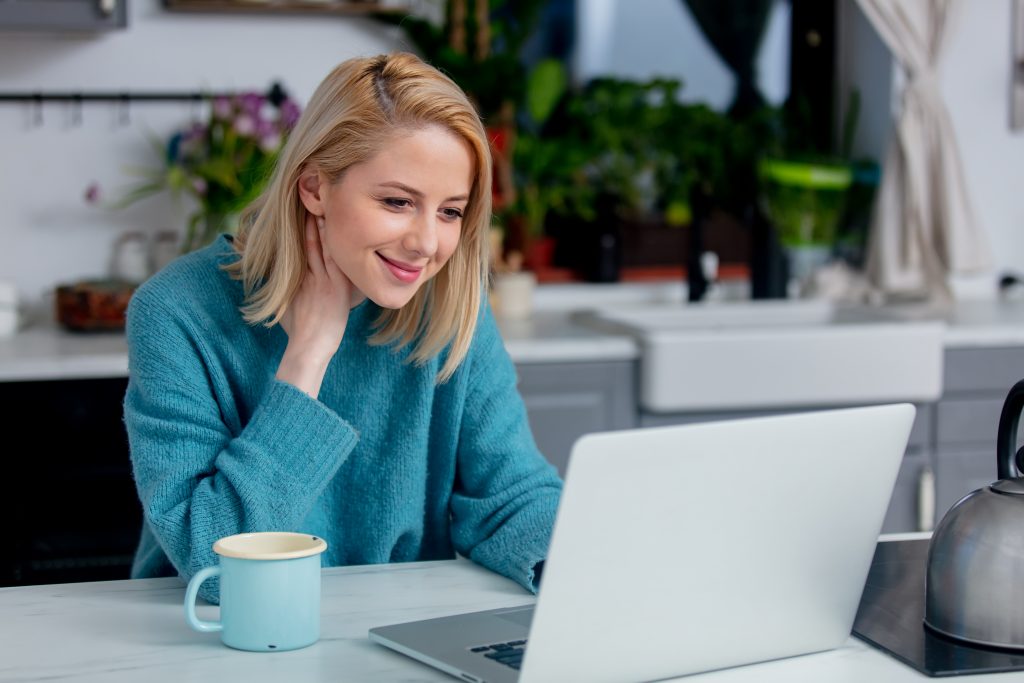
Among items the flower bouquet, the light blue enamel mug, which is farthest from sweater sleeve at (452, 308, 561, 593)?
the flower bouquet

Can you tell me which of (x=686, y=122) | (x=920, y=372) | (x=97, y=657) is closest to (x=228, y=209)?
(x=686, y=122)

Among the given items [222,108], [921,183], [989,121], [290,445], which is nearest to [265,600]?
[290,445]

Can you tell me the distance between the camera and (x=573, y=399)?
2.75 m

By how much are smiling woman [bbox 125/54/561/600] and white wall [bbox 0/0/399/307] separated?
5.11 feet

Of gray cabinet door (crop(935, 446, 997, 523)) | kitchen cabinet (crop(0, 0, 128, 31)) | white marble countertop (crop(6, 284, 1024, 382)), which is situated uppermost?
kitchen cabinet (crop(0, 0, 128, 31))

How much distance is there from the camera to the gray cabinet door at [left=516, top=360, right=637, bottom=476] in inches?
107

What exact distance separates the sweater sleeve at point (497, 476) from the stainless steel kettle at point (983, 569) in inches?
16.6

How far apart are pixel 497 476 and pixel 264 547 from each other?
447 millimetres

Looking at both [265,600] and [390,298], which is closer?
[265,600]

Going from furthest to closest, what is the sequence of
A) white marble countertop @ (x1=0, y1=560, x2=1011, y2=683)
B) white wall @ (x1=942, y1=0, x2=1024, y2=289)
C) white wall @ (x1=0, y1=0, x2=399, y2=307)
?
white wall @ (x1=942, y1=0, x2=1024, y2=289), white wall @ (x1=0, y1=0, x2=399, y2=307), white marble countertop @ (x1=0, y1=560, x2=1011, y2=683)

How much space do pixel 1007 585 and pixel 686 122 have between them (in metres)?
2.48

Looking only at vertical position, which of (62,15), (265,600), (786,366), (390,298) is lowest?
(786,366)

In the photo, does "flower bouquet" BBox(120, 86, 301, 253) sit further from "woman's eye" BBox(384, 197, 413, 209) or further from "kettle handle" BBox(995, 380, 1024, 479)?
"kettle handle" BBox(995, 380, 1024, 479)

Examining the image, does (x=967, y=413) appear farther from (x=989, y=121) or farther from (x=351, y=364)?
(x=351, y=364)
